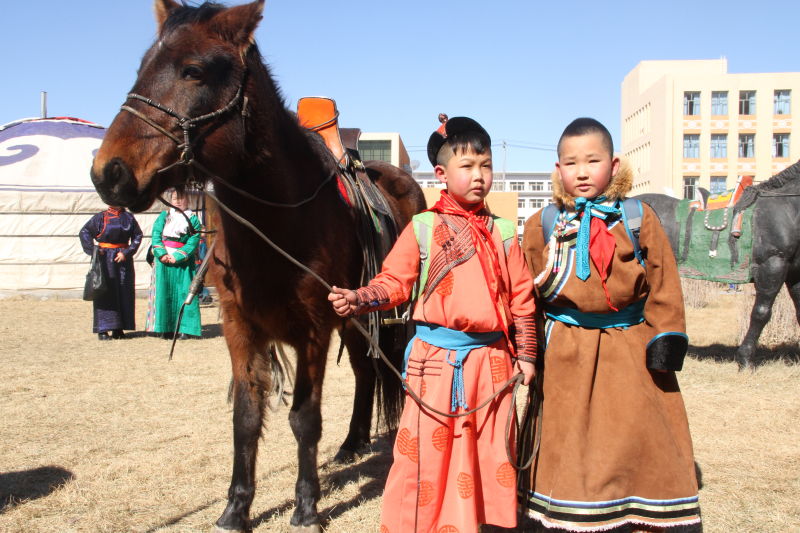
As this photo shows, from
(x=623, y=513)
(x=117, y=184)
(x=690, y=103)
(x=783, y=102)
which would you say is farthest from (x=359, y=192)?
(x=783, y=102)

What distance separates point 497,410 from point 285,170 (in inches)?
52.1

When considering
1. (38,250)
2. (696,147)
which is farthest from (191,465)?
(696,147)

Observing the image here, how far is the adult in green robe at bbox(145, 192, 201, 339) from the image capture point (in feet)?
28.7

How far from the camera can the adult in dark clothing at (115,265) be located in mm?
9086

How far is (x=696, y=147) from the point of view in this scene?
4334cm

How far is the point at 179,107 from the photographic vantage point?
2.36 m

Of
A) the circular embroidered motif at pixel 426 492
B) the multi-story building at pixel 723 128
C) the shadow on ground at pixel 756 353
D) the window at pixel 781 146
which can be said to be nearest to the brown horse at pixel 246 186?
the circular embroidered motif at pixel 426 492

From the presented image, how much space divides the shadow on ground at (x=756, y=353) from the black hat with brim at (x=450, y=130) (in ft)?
17.7

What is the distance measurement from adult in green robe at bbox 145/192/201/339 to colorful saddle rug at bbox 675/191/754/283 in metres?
5.98

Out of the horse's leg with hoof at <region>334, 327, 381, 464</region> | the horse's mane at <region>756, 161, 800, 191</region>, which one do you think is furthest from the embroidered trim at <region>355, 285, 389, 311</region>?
the horse's mane at <region>756, 161, 800, 191</region>

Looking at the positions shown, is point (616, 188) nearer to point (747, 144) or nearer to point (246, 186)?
point (246, 186)

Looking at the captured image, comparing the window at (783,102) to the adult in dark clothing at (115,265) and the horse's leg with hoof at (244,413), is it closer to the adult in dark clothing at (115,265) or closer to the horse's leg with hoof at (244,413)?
the adult in dark clothing at (115,265)

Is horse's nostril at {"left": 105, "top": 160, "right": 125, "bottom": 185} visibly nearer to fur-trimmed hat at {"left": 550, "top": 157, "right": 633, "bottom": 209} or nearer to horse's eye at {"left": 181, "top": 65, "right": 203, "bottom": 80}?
horse's eye at {"left": 181, "top": 65, "right": 203, "bottom": 80}

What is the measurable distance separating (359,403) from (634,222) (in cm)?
229
